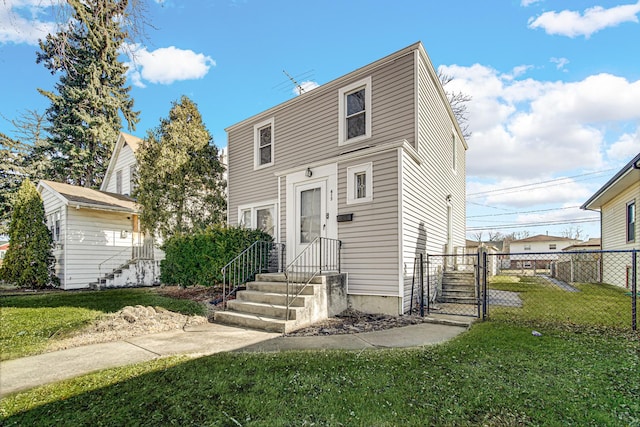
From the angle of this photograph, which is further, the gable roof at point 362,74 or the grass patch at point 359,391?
the gable roof at point 362,74

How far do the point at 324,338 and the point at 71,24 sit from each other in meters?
5.08

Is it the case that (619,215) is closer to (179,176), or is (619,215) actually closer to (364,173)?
(364,173)

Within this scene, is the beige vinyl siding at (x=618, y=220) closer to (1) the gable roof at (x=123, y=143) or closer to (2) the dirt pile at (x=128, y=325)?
(2) the dirt pile at (x=128, y=325)

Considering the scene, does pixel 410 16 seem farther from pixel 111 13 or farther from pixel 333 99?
pixel 111 13

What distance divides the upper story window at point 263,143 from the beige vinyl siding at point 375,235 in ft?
12.1

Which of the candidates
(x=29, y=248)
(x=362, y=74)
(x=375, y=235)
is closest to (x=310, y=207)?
(x=375, y=235)

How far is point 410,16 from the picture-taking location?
8.49 m

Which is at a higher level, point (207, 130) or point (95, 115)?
point (95, 115)

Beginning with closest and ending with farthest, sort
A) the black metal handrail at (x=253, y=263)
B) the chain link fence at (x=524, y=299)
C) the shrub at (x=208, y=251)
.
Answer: the chain link fence at (x=524, y=299)
the black metal handrail at (x=253, y=263)
the shrub at (x=208, y=251)

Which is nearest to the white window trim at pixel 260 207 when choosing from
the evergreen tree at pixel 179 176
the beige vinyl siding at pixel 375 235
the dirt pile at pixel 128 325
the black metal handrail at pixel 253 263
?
the black metal handrail at pixel 253 263

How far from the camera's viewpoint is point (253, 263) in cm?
816

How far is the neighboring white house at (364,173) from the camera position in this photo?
671 cm

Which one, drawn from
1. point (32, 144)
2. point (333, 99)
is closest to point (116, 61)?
point (32, 144)

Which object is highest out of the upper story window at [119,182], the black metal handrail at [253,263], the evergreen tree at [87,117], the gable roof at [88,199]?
the evergreen tree at [87,117]
